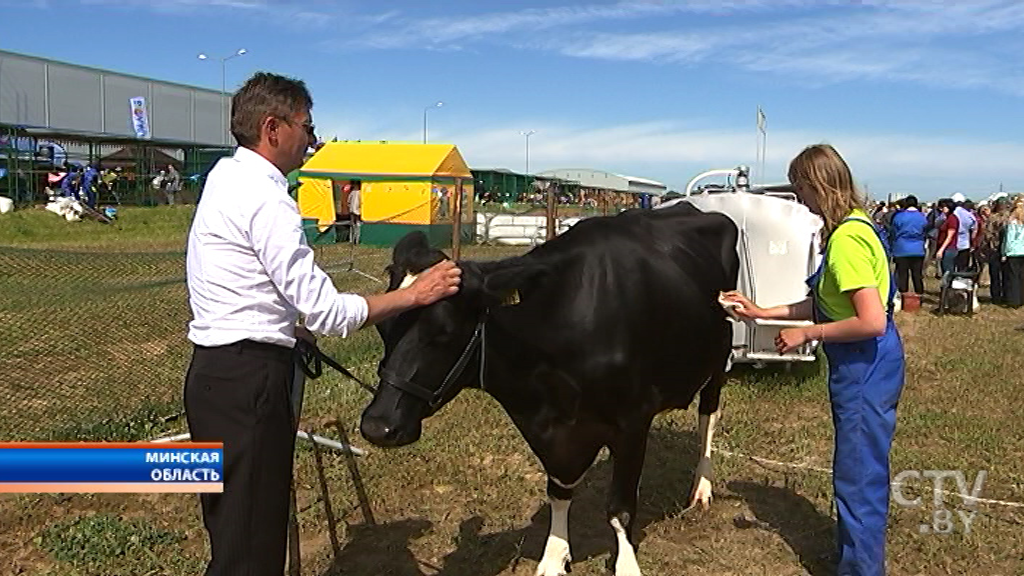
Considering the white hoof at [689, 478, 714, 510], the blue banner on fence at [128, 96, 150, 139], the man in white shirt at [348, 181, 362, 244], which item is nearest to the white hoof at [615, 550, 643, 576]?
the white hoof at [689, 478, 714, 510]

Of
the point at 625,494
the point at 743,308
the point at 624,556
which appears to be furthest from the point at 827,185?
the point at 624,556

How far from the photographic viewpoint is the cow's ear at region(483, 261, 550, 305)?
3.51 m

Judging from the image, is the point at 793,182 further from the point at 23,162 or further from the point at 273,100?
the point at 23,162

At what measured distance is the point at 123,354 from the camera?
740 centimetres

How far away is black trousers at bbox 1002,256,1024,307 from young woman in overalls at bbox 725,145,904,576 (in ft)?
42.6

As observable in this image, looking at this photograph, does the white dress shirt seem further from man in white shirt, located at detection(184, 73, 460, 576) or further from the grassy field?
the grassy field

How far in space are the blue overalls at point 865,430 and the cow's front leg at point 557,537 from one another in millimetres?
1356

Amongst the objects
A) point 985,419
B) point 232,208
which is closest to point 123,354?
point 232,208

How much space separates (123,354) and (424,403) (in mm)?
5054

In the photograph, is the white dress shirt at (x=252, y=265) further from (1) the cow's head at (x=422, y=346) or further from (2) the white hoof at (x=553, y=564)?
(2) the white hoof at (x=553, y=564)

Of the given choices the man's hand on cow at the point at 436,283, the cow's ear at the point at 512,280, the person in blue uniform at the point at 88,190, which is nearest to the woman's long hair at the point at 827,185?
the cow's ear at the point at 512,280

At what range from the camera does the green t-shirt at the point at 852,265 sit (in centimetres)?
357

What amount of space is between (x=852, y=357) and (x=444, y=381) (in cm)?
180

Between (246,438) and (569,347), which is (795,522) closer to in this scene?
(569,347)
